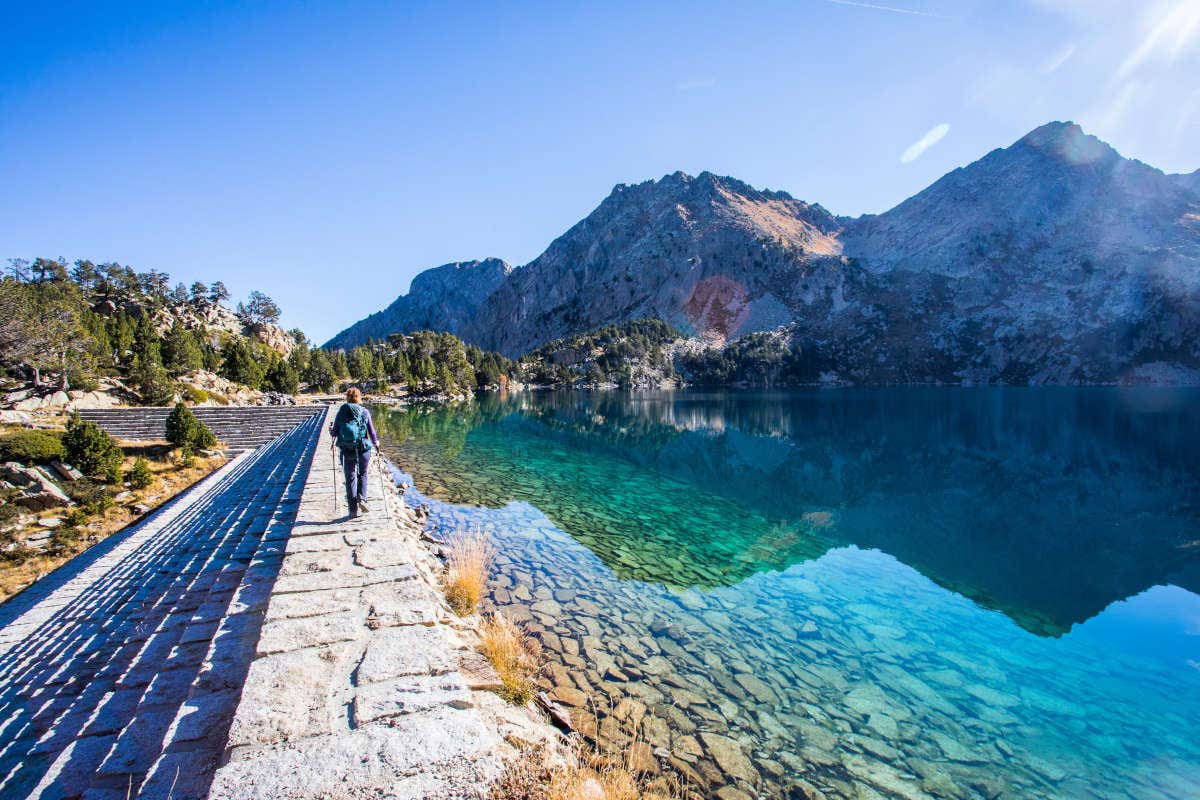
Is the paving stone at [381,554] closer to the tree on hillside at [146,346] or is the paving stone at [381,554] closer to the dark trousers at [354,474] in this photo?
the dark trousers at [354,474]

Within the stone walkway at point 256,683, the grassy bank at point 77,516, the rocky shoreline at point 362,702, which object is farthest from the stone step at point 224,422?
the rocky shoreline at point 362,702

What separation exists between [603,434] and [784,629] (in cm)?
3350

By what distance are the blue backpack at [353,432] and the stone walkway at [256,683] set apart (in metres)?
1.65

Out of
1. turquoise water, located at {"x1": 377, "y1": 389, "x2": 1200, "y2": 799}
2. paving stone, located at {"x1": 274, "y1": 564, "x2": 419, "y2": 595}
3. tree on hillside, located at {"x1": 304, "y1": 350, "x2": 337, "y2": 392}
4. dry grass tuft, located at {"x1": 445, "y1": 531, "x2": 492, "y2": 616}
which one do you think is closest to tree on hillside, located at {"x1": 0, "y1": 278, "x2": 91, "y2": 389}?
turquoise water, located at {"x1": 377, "y1": 389, "x2": 1200, "y2": 799}

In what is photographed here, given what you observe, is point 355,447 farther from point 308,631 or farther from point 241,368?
point 241,368

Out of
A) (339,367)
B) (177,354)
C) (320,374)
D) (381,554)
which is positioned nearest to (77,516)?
(381,554)

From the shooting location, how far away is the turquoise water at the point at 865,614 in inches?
289

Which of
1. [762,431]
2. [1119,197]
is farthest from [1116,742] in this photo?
[1119,197]

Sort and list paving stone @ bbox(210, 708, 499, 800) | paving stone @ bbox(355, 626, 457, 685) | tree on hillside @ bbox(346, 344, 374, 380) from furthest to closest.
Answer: tree on hillside @ bbox(346, 344, 374, 380), paving stone @ bbox(355, 626, 457, 685), paving stone @ bbox(210, 708, 499, 800)

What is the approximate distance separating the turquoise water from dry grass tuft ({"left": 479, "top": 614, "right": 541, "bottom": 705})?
0.46m

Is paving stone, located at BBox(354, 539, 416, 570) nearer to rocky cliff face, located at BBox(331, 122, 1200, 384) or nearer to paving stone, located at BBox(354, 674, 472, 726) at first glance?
paving stone, located at BBox(354, 674, 472, 726)

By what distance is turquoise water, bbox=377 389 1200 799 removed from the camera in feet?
24.1

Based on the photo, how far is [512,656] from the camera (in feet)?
23.8

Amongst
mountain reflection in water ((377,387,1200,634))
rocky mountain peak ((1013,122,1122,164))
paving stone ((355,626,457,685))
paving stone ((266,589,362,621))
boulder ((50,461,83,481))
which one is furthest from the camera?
rocky mountain peak ((1013,122,1122,164))
